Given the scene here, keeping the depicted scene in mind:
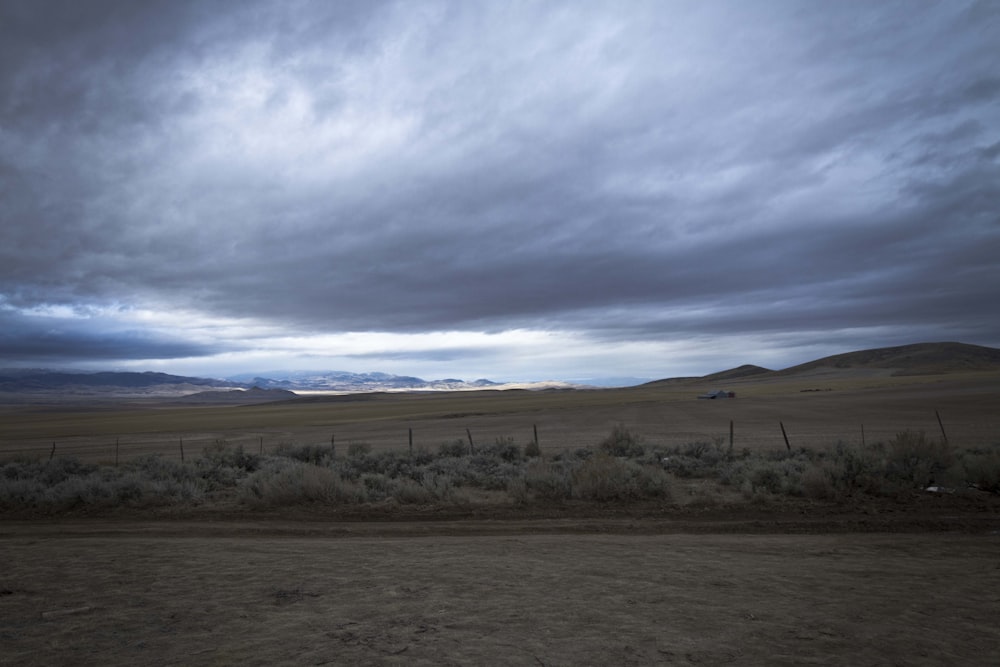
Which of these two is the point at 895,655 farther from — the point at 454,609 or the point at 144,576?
the point at 144,576

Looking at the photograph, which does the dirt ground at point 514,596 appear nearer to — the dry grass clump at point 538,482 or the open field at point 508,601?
the open field at point 508,601

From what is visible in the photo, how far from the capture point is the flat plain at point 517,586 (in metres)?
5.59

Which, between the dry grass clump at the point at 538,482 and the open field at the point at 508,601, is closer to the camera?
the open field at the point at 508,601

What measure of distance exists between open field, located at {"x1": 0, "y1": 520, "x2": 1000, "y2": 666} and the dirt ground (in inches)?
1.2

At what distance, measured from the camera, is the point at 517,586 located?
759 cm

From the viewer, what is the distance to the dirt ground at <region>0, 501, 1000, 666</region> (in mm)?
5543

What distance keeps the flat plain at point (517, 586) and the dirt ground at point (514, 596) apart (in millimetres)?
32

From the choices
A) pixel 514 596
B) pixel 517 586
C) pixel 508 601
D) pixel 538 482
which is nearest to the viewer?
pixel 508 601

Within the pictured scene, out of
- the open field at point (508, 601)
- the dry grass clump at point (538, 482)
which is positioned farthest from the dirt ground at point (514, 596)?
the dry grass clump at point (538, 482)

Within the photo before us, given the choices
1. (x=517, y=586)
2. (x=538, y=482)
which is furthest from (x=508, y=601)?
(x=538, y=482)

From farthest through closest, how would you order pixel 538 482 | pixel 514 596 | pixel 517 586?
pixel 538 482, pixel 517 586, pixel 514 596

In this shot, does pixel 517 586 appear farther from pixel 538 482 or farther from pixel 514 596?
pixel 538 482

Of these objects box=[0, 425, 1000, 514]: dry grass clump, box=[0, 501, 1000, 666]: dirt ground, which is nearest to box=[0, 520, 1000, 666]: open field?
box=[0, 501, 1000, 666]: dirt ground

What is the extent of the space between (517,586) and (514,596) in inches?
17.5
